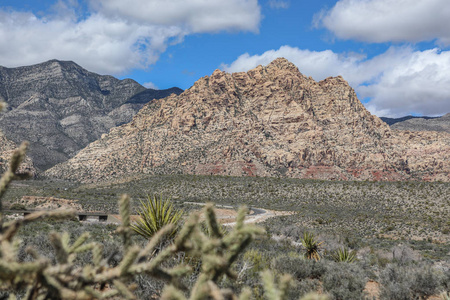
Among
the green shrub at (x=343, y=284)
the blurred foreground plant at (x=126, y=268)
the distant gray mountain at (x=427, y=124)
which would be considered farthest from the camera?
the distant gray mountain at (x=427, y=124)

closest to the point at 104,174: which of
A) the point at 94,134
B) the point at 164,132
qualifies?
the point at 164,132

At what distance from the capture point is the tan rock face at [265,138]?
8706cm

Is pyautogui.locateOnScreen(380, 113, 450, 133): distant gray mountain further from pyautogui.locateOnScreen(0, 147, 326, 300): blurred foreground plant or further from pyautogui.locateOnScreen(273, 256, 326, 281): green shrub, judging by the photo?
pyautogui.locateOnScreen(0, 147, 326, 300): blurred foreground plant

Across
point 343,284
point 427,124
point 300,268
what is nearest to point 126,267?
point 343,284

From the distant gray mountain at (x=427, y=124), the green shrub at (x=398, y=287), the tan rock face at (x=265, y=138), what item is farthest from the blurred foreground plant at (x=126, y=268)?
the distant gray mountain at (x=427, y=124)

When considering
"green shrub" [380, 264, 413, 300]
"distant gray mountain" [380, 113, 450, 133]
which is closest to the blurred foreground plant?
"green shrub" [380, 264, 413, 300]

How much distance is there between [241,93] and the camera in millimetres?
114688

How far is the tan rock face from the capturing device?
8706 centimetres

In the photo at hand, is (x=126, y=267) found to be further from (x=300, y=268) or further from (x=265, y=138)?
(x=265, y=138)

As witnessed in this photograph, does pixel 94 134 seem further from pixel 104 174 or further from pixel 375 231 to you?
pixel 375 231

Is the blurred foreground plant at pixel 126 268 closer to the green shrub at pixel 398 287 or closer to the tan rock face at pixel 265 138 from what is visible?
the green shrub at pixel 398 287

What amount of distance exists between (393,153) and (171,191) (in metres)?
78.2

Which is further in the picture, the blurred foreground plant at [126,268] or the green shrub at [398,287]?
the green shrub at [398,287]

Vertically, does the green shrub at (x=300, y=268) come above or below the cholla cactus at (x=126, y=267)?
below
